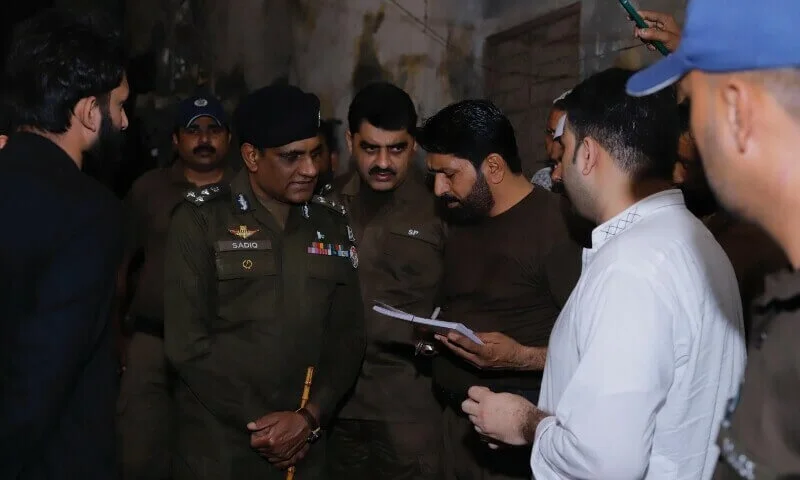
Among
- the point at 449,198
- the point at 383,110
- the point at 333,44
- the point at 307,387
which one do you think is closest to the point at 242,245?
the point at 307,387

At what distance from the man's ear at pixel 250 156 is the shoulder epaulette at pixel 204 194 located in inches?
4.5

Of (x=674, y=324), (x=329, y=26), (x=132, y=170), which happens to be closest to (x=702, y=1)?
(x=674, y=324)

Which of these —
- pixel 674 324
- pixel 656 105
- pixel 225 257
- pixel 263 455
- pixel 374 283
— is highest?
pixel 656 105

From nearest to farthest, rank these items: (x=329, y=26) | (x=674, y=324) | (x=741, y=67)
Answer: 1. (x=741, y=67)
2. (x=674, y=324)
3. (x=329, y=26)

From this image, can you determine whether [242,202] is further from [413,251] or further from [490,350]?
[490,350]

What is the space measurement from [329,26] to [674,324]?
4675mm

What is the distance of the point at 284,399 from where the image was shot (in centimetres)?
251

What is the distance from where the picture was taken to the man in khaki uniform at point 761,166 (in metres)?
0.89

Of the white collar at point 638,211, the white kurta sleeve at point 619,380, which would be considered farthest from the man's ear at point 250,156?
the white kurta sleeve at point 619,380

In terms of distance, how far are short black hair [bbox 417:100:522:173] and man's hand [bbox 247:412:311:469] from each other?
108cm

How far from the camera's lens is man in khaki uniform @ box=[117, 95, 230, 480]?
11.0 feet

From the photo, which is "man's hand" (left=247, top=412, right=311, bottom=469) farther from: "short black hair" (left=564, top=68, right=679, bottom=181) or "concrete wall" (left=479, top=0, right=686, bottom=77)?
"concrete wall" (left=479, top=0, right=686, bottom=77)

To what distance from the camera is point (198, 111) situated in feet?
13.6

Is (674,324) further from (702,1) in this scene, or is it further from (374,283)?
(374,283)
